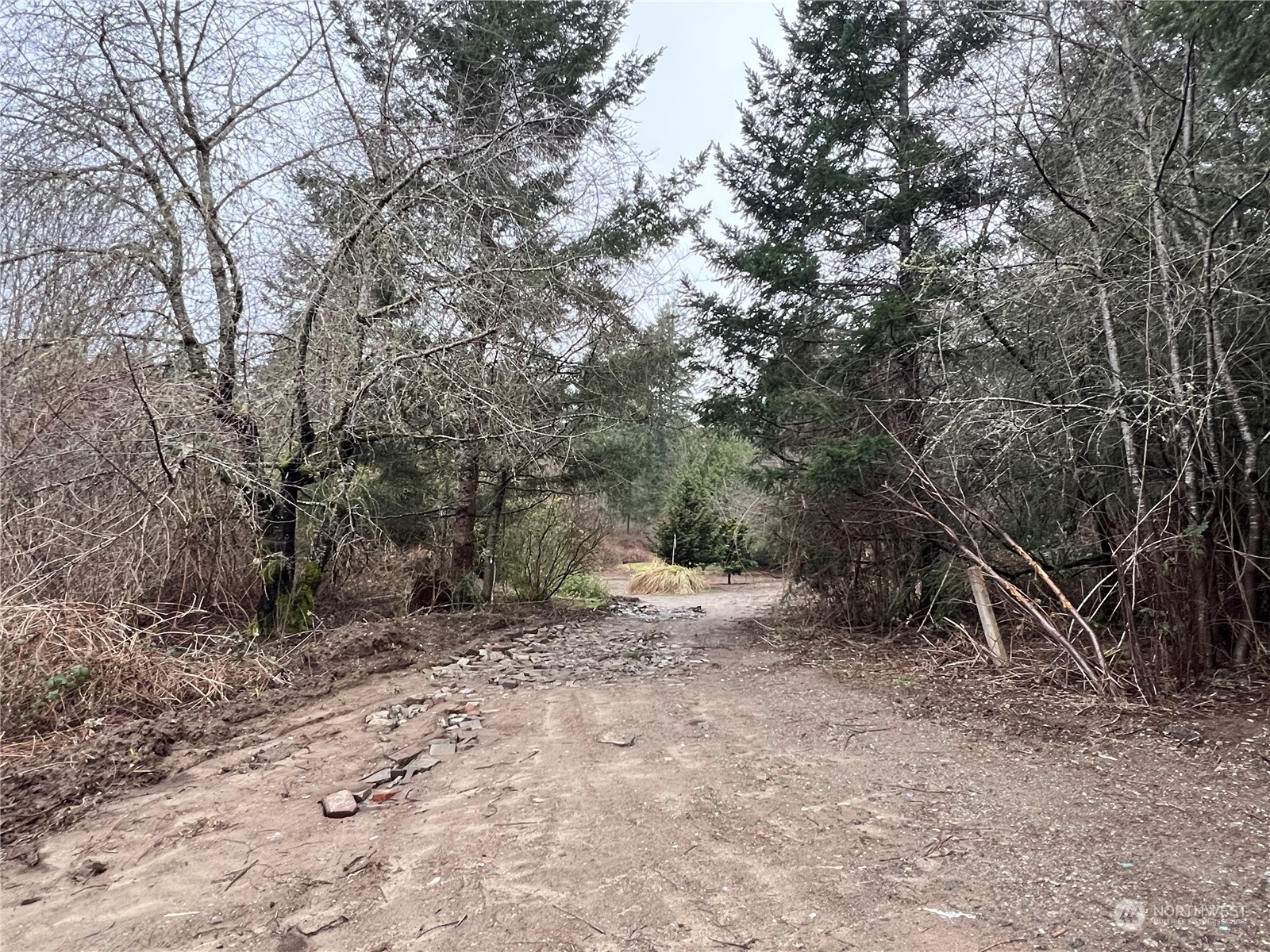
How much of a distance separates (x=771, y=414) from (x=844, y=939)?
6612mm

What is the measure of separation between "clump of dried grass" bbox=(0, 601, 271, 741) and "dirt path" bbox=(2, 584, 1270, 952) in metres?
0.84

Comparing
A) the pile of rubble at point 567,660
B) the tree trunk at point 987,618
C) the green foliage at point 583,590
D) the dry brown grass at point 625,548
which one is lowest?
the dry brown grass at point 625,548

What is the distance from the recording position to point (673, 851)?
2.61 metres

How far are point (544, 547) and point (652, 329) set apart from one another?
399cm

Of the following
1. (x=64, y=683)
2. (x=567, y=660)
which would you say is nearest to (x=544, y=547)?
(x=567, y=660)

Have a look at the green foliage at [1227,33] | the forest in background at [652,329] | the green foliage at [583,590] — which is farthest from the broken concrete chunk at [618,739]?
the green foliage at [583,590]

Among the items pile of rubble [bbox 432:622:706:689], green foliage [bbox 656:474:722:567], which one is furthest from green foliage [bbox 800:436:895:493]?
green foliage [bbox 656:474:722:567]

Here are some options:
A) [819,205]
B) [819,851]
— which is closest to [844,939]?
[819,851]

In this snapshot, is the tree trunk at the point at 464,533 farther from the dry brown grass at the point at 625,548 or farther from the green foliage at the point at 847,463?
the dry brown grass at the point at 625,548

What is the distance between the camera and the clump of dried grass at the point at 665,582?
1631 centimetres

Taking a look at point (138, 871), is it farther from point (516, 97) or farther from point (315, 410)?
point (516, 97)

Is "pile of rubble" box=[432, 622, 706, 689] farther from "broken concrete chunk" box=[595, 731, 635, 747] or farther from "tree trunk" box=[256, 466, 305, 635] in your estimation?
"tree trunk" box=[256, 466, 305, 635]

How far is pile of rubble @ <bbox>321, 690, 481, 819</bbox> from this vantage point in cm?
327

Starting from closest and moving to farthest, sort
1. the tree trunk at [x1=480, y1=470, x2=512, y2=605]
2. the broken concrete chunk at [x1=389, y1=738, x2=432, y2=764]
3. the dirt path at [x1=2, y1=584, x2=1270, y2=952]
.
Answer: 1. the dirt path at [x1=2, y1=584, x2=1270, y2=952]
2. the broken concrete chunk at [x1=389, y1=738, x2=432, y2=764]
3. the tree trunk at [x1=480, y1=470, x2=512, y2=605]
